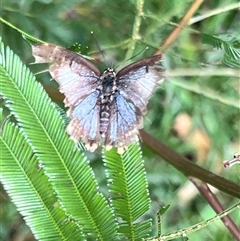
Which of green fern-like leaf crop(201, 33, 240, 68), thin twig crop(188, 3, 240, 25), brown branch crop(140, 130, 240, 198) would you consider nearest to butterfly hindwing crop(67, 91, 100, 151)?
brown branch crop(140, 130, 240, 198)

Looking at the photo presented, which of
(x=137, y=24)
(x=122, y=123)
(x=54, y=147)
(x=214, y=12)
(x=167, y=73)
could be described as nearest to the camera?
(x=54, y=147)

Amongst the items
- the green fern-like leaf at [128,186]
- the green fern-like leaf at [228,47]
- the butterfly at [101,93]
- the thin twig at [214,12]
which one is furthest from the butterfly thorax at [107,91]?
the thin twig at [214,12]

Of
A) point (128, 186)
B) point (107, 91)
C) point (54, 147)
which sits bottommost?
point (128, 186)

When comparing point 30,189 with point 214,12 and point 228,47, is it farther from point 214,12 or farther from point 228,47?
point 214,12

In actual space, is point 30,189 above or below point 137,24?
below

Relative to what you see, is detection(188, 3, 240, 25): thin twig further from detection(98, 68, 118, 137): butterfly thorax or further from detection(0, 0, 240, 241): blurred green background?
detection(98, 68, 118, 137): butterfly thorax

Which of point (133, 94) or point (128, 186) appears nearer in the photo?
point (128, 186)

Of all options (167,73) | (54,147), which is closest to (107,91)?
(54,147)
